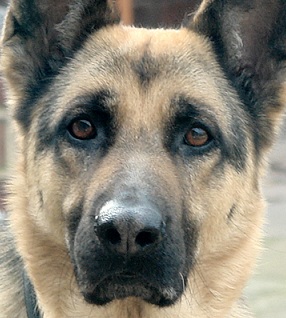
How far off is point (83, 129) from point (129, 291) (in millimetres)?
811

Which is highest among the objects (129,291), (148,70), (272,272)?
(148,70)

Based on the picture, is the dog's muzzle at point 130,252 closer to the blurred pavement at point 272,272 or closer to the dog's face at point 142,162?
the dog's face at point 142,162

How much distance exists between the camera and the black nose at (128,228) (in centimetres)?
327

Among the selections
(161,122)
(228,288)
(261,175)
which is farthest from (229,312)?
(161,122)

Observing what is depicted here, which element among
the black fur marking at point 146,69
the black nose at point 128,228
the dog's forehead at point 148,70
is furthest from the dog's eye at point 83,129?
the black nose at point 128,228

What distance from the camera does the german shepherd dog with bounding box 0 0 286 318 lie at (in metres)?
3.53

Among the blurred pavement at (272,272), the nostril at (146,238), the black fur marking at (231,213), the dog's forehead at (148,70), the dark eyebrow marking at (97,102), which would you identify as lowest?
the blurred pavement at (272,272)

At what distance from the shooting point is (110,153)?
372cm

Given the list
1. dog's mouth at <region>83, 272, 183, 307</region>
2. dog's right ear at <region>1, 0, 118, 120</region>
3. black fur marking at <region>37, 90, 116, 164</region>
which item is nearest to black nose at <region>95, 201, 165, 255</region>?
dog's mouth at <region>83, 272, 183, 307</region>

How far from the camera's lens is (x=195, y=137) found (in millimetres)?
3844

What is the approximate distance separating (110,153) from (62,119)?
338 millimetres

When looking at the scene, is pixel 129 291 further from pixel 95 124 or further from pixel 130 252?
pixel 95 124

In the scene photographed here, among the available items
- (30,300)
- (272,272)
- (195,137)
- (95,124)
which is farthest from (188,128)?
(272,272)

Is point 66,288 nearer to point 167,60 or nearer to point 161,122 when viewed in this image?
point 161,122
